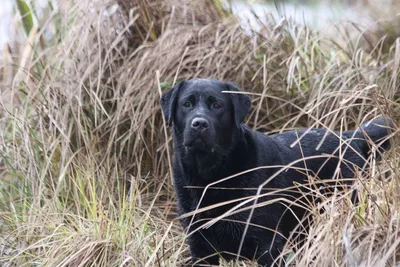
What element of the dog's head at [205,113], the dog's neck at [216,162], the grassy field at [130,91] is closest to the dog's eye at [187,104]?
the dog's head at [205,113]

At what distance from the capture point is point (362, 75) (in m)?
5.24

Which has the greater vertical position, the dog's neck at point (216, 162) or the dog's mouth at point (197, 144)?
the dog's mouth at point (197, 144)

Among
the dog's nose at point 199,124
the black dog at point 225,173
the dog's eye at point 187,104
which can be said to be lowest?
the black dog at point 225,173

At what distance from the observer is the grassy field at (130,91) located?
482cm

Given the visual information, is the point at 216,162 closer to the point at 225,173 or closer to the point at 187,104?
the point at 225,173

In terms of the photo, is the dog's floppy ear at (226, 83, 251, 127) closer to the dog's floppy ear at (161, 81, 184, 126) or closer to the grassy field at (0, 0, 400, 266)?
the dog's floppy ear at (161, 81, 184, 126)

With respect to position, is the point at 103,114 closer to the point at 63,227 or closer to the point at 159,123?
the point at 159,123

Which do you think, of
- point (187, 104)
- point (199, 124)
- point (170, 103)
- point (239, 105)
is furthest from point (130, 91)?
point (199, 124)

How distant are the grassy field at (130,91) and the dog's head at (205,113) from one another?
0.55 m

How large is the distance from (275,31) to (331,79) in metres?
0.60

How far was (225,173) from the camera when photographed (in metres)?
4.09

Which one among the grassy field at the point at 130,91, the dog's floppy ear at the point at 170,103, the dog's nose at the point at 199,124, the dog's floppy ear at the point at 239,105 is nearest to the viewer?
the dog's nose at the point at 199,124

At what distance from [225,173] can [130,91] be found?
1462 millimetres

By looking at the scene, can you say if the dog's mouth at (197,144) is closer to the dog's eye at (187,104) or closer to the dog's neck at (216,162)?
the dog's neck at (216,162)
